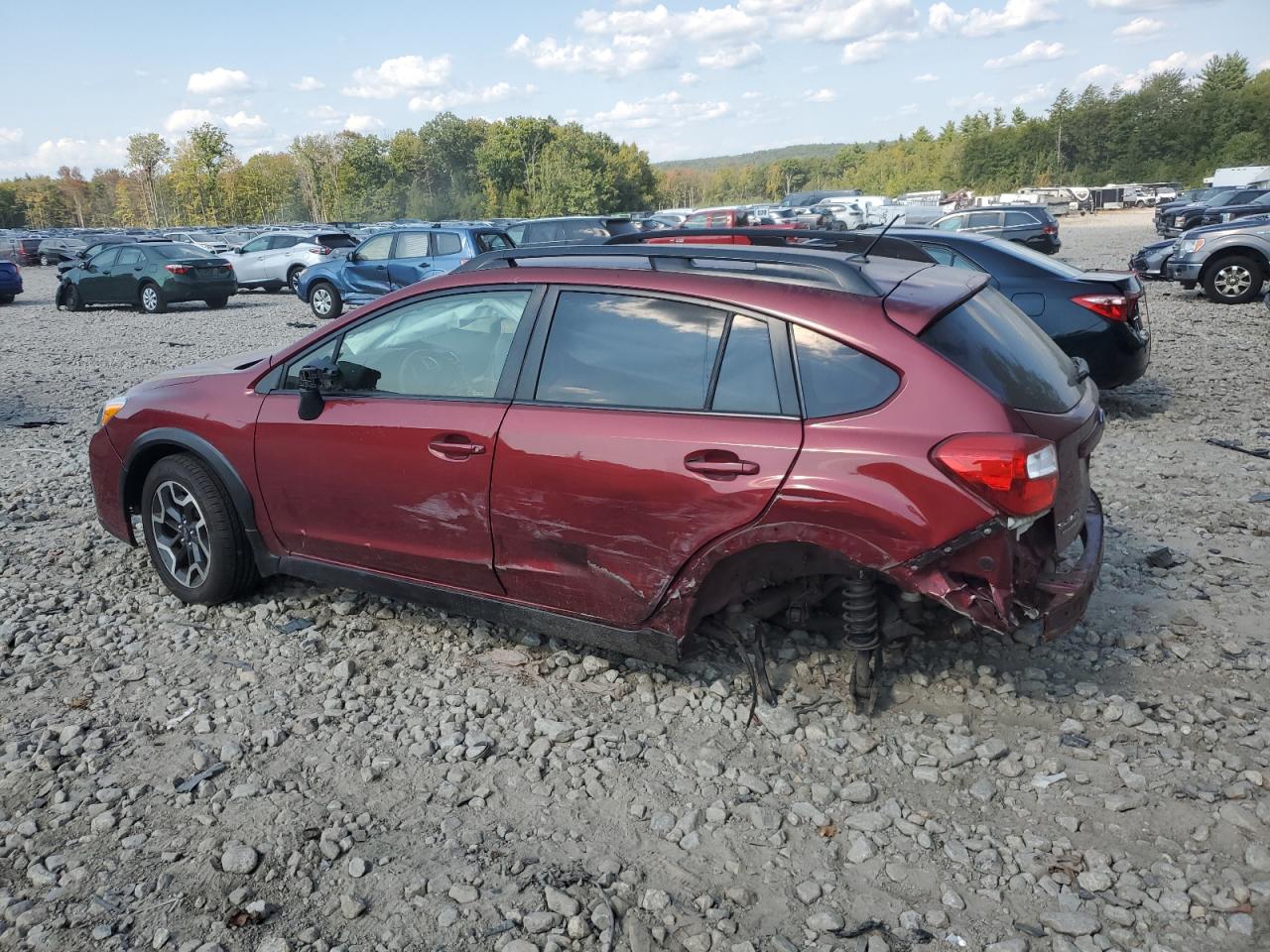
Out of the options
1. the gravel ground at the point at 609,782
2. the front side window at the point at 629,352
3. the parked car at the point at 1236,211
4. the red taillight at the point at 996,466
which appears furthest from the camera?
the parked car at the point at 1236,211

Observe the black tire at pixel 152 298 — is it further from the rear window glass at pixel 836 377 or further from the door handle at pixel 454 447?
the rear window glass at pixel 836 377

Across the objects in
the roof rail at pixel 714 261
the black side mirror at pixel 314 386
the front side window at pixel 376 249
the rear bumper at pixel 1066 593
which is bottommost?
the rear bumper at pixel 1066 593

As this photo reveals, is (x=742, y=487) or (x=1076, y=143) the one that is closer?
(x=742, y=487)

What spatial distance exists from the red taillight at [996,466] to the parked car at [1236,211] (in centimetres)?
2330

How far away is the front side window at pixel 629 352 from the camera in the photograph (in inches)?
141

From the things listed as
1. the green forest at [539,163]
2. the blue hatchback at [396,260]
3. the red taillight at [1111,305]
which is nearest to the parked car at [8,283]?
the blue hatchback at [396,260]

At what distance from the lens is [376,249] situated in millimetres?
18016

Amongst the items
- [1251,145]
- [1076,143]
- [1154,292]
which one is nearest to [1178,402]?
[1154,292]

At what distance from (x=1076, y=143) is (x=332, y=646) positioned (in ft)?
329

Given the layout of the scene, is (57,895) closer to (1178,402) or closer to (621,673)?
(621,673)

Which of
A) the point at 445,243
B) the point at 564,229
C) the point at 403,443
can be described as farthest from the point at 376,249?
the point at 403,443

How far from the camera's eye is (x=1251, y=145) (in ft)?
250

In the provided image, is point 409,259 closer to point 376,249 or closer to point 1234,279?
point 376,249

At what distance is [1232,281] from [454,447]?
15.7 meters
